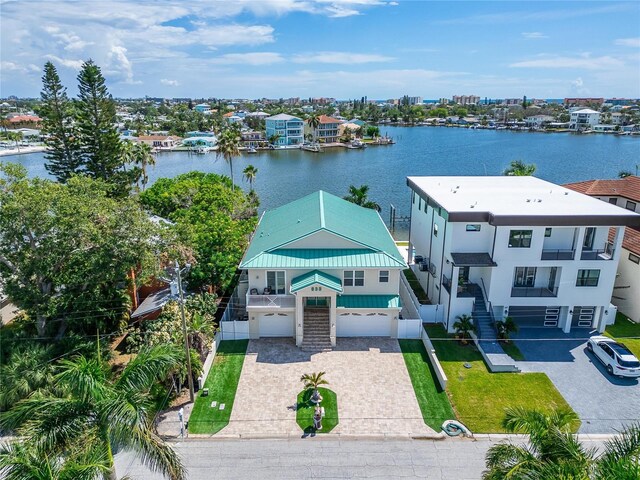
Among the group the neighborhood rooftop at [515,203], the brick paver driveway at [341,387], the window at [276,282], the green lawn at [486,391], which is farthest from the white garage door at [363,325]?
the neighborhood rooftop at [515,203]

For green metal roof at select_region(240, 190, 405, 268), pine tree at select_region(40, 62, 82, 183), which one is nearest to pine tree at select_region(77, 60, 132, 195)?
pine tree at select_region(40, 62, 82, 183)

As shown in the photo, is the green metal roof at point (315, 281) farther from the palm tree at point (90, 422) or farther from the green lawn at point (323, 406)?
the palm tree at point (90, 422)

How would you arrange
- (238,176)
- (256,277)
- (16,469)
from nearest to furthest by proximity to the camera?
(16,469)
(256,277)
(238,176)

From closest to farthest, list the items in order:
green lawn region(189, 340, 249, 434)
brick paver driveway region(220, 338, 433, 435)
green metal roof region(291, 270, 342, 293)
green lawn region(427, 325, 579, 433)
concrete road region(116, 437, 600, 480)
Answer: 1. concrete road region(116, 437, 600, 480)
2. brick paver driveway region(220, 338, 433, 435)
3. green lawn region(189, 340, 249, 434)
4. green lawn region(427, 325, 579, 433)
5. green metal roof region(291, 270, 342, 293)

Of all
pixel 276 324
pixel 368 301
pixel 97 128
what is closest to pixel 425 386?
pixel 368 301

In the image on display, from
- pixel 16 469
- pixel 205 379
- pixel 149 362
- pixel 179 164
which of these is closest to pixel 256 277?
pixel 205 379

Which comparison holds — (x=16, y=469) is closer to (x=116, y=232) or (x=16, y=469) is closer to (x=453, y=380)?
(x=116, y=232)

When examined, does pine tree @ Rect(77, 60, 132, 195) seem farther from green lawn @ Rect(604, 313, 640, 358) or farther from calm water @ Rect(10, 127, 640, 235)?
green lawn @ Rect(604, 313, 640, 358)
